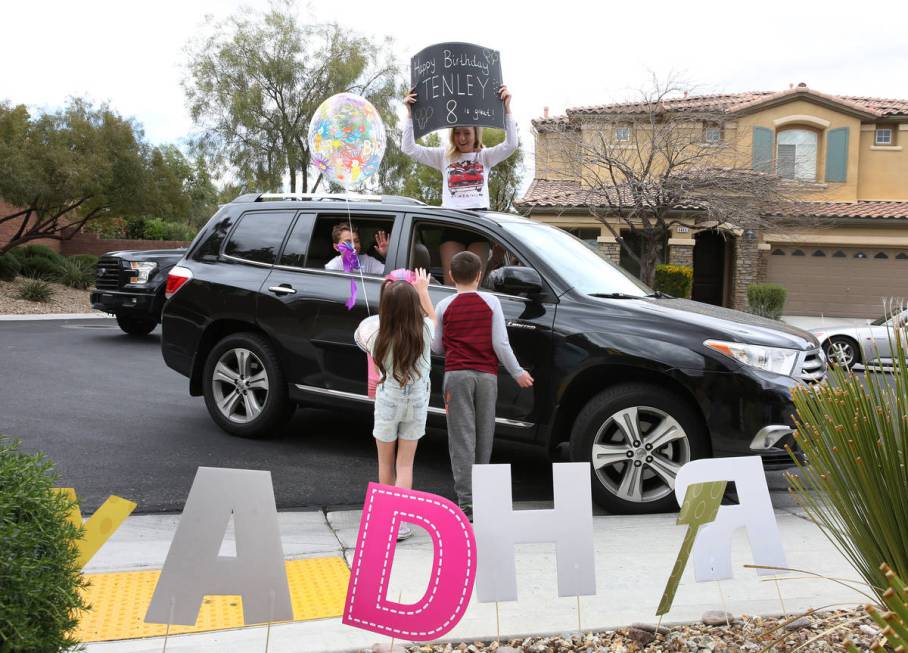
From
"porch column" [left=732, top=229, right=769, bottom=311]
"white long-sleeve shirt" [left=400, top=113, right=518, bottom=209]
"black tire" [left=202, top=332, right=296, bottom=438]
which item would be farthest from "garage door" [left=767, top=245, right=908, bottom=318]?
"black tire" [left=202, top=332, right=296, bottom=438]

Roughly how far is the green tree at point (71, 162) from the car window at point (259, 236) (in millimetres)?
15954

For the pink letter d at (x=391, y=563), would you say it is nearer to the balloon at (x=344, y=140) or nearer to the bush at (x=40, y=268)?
the balloon at (x=344, y=140)

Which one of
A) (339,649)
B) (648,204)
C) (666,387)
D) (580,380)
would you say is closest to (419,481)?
(580,380)

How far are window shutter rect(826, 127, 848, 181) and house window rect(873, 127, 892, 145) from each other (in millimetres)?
1318

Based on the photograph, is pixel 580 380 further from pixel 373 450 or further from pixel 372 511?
pixel 372 511

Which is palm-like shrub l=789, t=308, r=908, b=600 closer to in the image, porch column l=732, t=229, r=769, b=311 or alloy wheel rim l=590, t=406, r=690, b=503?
alloy wheel rim l=590, t=406, r=690, b=503

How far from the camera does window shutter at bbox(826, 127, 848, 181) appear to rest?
27688 millimetres

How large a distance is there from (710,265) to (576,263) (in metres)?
24.0

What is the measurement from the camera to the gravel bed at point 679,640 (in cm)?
296

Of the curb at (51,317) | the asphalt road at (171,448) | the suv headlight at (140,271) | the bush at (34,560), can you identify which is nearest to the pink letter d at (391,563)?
the bush at (34,560)

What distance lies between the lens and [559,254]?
19.1 ft

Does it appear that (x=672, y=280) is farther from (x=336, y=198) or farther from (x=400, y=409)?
(x=400, y=409)

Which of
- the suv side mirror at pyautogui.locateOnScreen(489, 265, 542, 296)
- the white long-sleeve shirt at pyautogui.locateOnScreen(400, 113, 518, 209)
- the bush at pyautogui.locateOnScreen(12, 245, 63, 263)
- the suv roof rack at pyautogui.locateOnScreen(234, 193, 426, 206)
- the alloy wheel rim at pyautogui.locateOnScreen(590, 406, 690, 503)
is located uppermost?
the white long-sleeve shirt at pyautogui.locateOnScreen(400, 113, 518, 209)

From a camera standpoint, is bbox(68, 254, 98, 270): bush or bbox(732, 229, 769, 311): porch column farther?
bbox(732, 229, 769, 311): porch column
